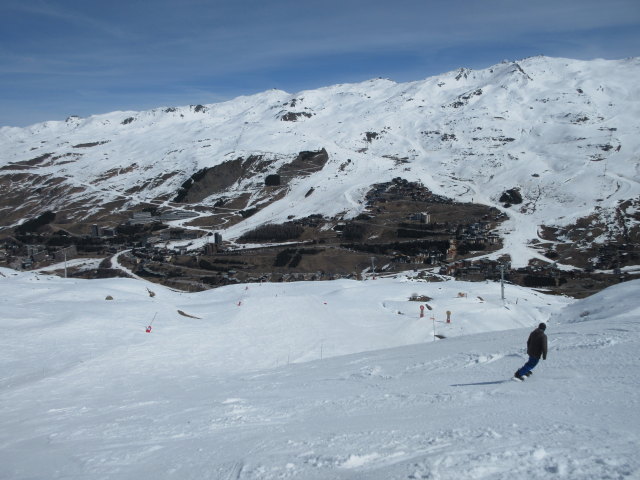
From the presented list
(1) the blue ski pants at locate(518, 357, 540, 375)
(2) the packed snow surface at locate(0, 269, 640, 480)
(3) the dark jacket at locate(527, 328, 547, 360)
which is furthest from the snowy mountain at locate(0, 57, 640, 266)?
(1) the blue ski pants at locate(518, 357, 540, 375)

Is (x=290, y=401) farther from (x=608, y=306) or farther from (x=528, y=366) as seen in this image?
(x=608, y=306)

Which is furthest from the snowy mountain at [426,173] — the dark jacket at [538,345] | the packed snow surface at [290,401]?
the dark jacket at [538,345]

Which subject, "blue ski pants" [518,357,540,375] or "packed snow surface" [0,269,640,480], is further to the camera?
"blue ski pants" [518,357,540,375]

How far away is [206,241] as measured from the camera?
102875 millimetres

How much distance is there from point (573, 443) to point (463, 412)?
218 cm

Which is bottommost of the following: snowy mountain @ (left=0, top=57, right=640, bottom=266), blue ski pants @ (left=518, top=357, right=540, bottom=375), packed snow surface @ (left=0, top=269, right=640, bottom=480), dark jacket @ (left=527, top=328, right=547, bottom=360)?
packed snow surface @ (left=0, top=269, right=640, bottom=480)

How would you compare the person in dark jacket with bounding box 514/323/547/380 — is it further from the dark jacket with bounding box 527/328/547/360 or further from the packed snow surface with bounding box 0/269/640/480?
the packed snow surface with bounding box 0/269/640/480

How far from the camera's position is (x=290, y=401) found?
1035cm

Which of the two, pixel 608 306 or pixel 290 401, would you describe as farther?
pixel 608 306

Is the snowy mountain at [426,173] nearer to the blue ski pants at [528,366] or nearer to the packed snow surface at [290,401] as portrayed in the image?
the packed snow surface at [290,401]

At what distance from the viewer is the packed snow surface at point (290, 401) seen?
248 inches

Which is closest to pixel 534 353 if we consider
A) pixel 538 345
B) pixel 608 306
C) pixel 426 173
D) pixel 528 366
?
pixel 538 345

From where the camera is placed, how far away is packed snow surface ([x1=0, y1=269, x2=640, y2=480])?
629 cm

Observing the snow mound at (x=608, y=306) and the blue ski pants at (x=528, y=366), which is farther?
the snow mound at (x=608, y=306)
